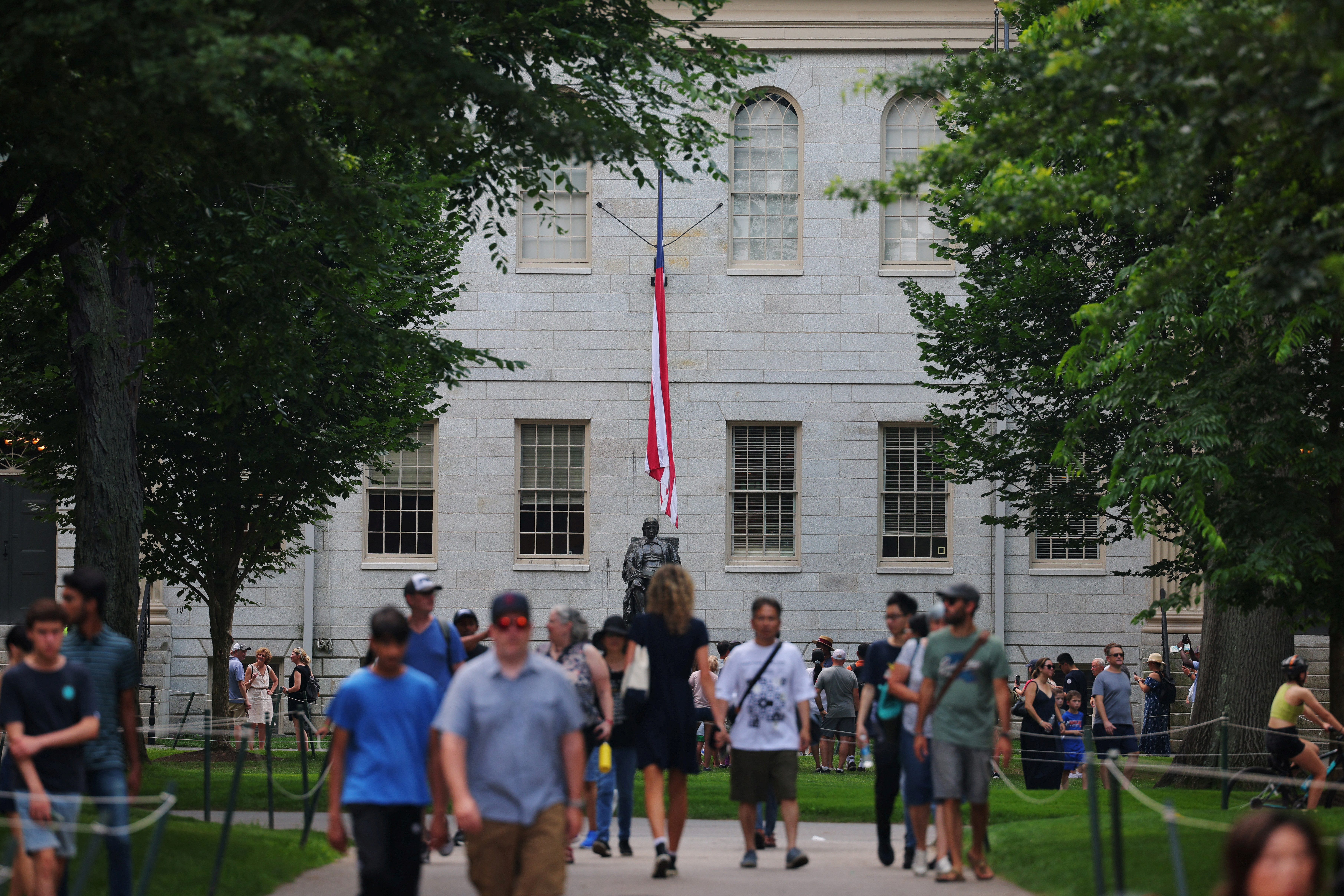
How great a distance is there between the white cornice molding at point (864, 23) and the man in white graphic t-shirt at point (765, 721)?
21.6 meters

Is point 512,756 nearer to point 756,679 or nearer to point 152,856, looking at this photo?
point 152,856

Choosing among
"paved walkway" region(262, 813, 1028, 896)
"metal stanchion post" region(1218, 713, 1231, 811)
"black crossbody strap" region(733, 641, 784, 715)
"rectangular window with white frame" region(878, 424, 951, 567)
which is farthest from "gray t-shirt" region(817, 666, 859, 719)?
"black crossbody strap" region(733, 641, 784, 715)

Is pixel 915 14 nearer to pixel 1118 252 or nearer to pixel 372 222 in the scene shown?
pixel 1118 252

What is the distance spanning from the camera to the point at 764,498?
30.2 m

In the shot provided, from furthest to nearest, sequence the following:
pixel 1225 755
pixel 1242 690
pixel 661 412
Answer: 1. pixel 661 412
2. pixel 1242 690
3. pixel 1225 755

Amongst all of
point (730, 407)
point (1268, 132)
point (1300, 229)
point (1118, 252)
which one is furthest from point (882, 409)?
point (1268, 132)

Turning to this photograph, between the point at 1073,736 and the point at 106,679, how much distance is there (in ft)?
45.4

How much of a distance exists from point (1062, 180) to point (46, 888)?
7394 mm

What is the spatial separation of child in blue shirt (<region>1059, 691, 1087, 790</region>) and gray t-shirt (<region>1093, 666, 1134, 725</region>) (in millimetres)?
487

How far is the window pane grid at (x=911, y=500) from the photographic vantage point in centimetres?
3008

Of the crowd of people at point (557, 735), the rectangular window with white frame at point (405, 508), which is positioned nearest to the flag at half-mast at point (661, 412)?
the rectangular window with white frame at point (405, 508)

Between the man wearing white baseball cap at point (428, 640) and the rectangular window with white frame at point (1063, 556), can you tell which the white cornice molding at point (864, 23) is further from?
the man wearing white baseball cap at point (428, 640)

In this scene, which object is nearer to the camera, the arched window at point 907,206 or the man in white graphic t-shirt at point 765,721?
the man in white graphic t-shirt at point 765,721

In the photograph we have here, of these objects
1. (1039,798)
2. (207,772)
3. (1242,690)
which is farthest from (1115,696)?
(207,772)
